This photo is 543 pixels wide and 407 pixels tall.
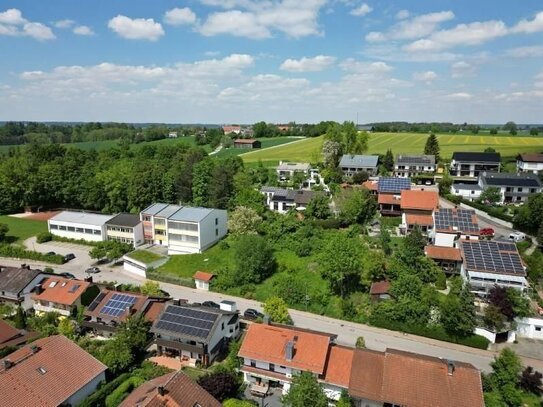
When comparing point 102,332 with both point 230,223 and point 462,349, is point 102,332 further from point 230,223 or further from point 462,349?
point 462,349

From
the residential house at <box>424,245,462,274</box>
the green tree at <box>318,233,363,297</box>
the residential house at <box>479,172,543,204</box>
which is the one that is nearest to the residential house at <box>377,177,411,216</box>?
the residential house at <box>479,172,543,204</box>

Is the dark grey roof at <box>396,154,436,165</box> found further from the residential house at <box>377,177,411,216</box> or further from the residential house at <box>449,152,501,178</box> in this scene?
the residential house at <box>377,177,411,216</box>

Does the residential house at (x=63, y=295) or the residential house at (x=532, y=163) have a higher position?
the residential house at (x=532, y=163)

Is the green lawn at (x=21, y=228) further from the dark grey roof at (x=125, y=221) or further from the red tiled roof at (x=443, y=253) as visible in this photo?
the red tiled roof at (x=443, y=253)

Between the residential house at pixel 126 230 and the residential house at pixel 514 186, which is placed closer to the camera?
the residential house at pixel 126 230

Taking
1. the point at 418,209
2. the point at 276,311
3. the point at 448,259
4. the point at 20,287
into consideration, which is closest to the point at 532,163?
the point at 418,209

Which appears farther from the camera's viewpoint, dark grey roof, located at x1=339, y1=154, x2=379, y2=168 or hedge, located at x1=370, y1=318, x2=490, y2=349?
dark grey roof, located at x1=339, y1=154, x2=379, y2=168

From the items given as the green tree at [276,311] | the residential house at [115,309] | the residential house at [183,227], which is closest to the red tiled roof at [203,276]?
the residential house at [183,227]

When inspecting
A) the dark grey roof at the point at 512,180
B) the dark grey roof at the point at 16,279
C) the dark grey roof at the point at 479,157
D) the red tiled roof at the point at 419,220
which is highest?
the dark grey roof at the point at 479,157

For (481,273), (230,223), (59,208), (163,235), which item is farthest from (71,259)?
(481,273)
